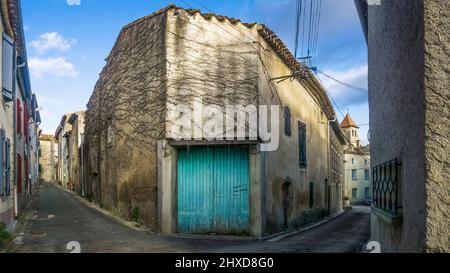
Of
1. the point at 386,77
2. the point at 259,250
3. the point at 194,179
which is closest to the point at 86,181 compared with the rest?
the point at 194,179

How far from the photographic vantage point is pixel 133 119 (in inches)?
504

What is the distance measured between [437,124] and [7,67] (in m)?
10.4

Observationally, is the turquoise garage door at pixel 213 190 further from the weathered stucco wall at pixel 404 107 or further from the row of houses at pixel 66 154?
the row of houses at pixel 66 154

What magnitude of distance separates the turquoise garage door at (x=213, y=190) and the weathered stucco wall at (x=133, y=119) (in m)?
0.90

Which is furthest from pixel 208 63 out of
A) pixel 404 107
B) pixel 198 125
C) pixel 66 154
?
pixel 66 154

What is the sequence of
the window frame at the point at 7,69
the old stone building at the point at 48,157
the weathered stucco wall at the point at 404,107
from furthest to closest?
the old stone building at the point at 48,157 < the window frame at the point at 7,69 < the weathered stucco wall at the point at 404,107

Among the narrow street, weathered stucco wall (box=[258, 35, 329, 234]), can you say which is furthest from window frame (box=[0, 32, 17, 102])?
weathered stucco wall (box=[258, 35, 329, 234])

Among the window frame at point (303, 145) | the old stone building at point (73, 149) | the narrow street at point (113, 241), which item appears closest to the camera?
the narrow street at point (113, 241)

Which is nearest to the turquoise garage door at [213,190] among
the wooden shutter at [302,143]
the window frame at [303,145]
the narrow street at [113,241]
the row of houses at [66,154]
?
the narrow street at [113,241]

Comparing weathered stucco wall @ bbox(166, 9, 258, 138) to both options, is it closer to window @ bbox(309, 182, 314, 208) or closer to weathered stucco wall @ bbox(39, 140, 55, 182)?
window @ bbox(309, 182, 314, 208)

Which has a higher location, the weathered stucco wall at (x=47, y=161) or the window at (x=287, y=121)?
the window at (x=287, y=121)

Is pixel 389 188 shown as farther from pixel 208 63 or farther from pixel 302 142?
pixel 302 142

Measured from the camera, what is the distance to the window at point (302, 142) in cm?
1622

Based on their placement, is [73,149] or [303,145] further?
[73,149]
